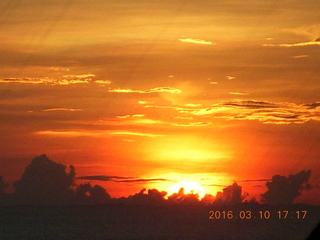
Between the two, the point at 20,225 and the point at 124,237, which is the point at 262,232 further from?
the point at 20,225

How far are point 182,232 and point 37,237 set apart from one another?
17.0m

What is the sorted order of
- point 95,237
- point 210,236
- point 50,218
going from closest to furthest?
point 210,236 → point 95,237 → point 50,218

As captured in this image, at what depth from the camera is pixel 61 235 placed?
86.1 metres

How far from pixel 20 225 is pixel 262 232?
Result: 2815cm

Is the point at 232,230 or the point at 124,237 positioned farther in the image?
the point at 232,230

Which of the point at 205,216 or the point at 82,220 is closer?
the point at 205,216

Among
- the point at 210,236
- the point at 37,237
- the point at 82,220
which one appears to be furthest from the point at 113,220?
the point at 210,236

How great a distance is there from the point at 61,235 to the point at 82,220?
492 centimetres

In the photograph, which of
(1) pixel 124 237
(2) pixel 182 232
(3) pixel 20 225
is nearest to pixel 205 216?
(2) pixel 182 232

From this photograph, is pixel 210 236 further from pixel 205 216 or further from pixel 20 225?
pixel 20 225

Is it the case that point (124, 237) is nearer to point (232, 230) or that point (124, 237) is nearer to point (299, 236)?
point (232, 230)

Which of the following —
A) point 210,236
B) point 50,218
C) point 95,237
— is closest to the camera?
point 210,236

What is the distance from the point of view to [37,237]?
8775 centimetres

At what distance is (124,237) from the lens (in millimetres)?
81438
